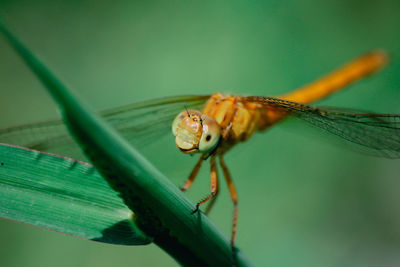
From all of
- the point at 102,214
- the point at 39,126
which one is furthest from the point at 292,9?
the point at 102,214

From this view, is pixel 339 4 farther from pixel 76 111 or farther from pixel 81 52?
pixel 76 111

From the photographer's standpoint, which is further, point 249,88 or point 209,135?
point 249,88

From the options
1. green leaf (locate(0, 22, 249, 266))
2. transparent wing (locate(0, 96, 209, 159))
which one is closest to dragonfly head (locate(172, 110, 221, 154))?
transparent wing (locate(0, 96, 209, 159))

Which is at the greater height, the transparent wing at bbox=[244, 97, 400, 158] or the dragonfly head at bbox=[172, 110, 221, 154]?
the transparent wing at bbox=[244, 97, 400, 158]

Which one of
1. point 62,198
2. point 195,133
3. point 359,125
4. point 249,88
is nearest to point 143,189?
point 62,198

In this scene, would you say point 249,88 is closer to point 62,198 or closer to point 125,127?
point 125,127

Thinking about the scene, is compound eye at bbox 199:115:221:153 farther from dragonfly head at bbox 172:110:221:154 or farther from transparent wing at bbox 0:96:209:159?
transparent wing at bbox 0:96:209:159
